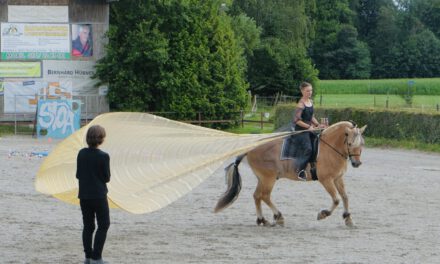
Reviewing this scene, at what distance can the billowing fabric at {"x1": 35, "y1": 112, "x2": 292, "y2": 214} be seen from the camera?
42.7ft

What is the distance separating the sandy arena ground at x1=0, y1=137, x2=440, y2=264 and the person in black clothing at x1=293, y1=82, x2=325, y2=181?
3.20ft

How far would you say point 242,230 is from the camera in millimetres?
14242

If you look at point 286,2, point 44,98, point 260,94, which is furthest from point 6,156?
point 286,2

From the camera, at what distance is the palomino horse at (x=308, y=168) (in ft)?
48.2

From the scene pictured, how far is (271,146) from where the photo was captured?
1500 centimetres

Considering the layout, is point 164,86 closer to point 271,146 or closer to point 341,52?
point 271,146

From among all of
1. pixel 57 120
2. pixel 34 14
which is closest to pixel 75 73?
pixel 34 14

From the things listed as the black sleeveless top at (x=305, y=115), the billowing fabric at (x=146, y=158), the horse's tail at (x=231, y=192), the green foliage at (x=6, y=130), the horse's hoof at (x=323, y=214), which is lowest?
the green foliage at (x=6, y=130)

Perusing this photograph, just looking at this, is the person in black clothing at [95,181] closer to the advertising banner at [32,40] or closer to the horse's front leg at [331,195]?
the horse's front leg at [331,195]

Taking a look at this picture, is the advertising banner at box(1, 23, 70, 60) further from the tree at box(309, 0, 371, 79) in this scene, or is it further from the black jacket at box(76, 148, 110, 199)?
the tree at box(309, 0, 371, 79)

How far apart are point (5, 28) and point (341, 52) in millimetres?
84028

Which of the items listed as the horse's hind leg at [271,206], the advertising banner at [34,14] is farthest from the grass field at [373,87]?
the horse's hind leg at [271,206]

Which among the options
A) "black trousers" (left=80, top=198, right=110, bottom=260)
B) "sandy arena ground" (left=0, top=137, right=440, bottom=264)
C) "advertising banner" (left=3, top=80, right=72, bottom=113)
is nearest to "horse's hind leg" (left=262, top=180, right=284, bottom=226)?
"sandy arena ground" (left=0, top=137, right=440, bottom=264)

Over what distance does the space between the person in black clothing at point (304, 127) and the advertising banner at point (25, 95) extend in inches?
1183
